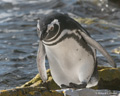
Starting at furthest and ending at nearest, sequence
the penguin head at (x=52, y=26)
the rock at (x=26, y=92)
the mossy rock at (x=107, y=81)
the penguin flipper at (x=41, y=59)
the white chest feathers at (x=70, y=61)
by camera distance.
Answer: the mossy rock at (x=107, y=81), the penguin flipper at (x=41, y=59), the white chest feathers at (x=70, y=61), the penguin head at (x=52, y=26), the rock at (x=26, y=92)

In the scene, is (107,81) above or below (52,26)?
below

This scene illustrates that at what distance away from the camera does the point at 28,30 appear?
11.4 metres

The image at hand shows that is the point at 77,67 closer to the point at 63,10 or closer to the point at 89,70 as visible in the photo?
the point at 89,70

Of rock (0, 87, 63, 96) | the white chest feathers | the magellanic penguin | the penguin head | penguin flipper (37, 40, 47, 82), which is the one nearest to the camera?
rock (0, 87, 63, 96)

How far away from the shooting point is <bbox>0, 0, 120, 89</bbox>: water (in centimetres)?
778

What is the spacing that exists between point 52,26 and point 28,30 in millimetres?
7325

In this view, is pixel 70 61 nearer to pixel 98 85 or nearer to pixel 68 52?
pixel 68 52

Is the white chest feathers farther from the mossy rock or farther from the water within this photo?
the water

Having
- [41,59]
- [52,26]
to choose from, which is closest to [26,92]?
[52,26]

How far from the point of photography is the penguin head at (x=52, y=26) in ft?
13.3

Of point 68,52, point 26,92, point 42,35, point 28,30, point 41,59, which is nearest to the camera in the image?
point 26,92

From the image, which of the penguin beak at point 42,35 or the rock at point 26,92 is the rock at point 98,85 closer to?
the rock at point 26,92

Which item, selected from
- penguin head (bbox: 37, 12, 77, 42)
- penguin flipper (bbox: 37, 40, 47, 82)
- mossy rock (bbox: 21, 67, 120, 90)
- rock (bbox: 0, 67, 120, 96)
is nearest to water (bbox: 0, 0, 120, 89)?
rock (bbox: 0, 67, 120, 96)

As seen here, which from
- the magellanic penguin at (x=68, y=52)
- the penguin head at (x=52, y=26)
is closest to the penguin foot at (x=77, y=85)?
the magellanic penguin at (x=68, y=52)
